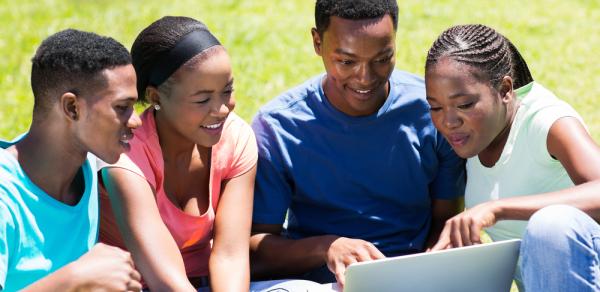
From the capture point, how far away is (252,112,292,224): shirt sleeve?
12.3 ft

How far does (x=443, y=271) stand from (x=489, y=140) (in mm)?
605

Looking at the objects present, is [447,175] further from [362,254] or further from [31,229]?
[31,229]

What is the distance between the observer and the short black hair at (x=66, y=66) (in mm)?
2986

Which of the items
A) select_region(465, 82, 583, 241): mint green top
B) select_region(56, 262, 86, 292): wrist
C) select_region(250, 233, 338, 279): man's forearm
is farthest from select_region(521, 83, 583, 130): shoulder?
select_region(56, 262, 86, 292): wrist

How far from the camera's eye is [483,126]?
134 inches

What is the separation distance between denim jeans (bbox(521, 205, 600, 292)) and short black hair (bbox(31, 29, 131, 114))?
1.35m

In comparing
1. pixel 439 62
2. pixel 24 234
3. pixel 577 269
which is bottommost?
pixel 577 269

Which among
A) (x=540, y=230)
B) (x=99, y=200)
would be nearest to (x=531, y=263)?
(x=540, y=230)

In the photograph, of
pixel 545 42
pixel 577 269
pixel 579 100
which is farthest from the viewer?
pixel 545 42

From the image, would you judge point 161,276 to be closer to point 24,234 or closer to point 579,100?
point 24,234

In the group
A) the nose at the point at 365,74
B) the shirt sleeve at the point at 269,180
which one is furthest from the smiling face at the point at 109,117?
the nose at the point at 365,74

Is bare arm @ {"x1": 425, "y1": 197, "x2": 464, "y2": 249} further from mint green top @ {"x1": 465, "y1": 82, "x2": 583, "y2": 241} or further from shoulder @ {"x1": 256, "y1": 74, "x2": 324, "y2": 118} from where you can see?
shoulder @ {"x1": 256, "y1": 74, "x2": 324, "y2": 118}

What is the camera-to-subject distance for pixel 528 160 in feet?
11.3

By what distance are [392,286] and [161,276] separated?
73cm
